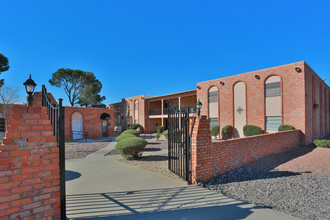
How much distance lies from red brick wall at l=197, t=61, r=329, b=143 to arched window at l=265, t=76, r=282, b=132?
0.96ft

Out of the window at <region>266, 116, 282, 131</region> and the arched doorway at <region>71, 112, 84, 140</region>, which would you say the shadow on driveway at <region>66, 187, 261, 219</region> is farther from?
the arched doorway at <region>71, 112, 84, 140</region>

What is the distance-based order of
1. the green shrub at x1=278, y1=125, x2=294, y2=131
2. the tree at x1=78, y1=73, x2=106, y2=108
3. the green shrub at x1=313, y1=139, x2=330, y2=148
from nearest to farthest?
the green shrub at x1=313, y1=139, x2=330, y2=148, the green shrub at x1=278, y1=125, x2=294, y2=131, the tree at x1=78, y1=73, x2=106, y2=108

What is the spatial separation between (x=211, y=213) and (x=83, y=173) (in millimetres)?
4379

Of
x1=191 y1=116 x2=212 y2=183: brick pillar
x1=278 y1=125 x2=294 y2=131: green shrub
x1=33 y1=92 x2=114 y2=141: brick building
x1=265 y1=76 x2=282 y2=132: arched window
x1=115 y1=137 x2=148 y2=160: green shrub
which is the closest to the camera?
x1=191 y1=116 x2=212 y2=183: brick pillar

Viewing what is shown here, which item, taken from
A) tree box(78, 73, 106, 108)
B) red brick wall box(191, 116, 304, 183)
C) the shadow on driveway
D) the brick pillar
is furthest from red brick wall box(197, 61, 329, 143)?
tree box(78, 73, 106, 108)

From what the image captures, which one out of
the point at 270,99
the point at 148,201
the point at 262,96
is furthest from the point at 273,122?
the point at 148,201

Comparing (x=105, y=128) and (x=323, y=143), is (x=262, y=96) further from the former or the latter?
(x=105, y=128)

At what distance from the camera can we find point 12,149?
2.13 m

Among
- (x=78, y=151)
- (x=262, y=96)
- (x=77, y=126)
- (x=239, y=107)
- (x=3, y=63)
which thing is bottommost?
(x=78, y=151)

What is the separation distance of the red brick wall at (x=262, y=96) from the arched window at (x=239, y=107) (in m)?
0.34

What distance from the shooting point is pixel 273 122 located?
14.5 meters

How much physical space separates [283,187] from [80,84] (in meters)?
35.4

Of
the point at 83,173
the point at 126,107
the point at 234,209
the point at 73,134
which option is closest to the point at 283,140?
the point at 234,209

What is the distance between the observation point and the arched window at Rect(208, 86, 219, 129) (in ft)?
61.4
